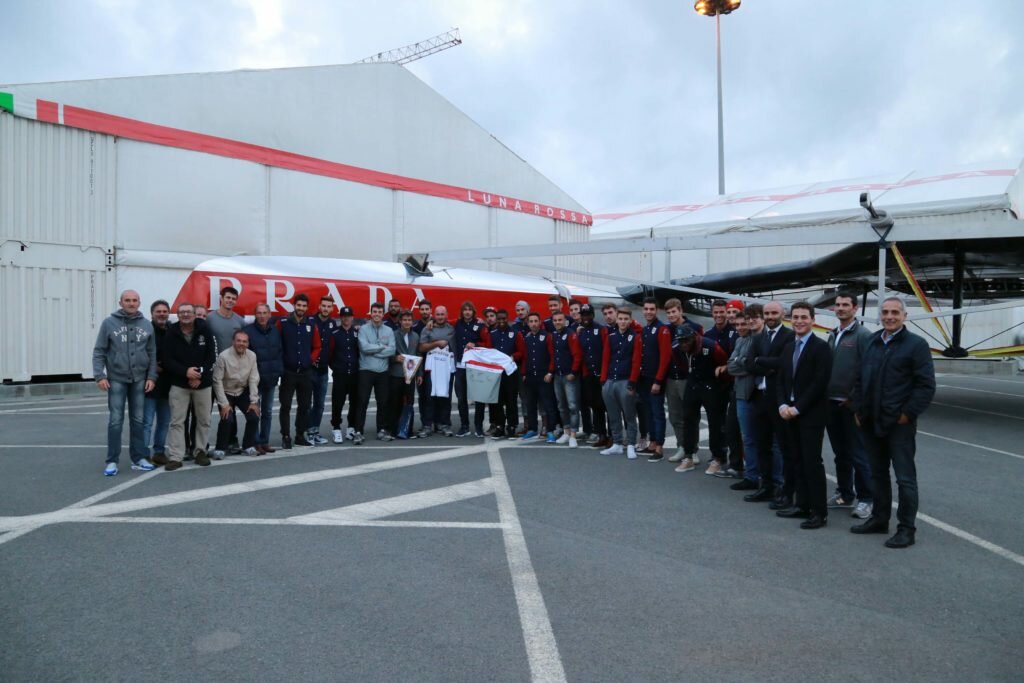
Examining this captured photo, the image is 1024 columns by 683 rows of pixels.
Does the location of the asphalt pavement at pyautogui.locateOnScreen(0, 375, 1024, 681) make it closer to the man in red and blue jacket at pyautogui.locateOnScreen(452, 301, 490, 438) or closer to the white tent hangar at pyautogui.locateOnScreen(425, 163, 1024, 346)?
the man in red and blue jacket at pyautogui.locateOnScreen(452, 301, 490, 438)

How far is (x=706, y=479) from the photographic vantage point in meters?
6.90

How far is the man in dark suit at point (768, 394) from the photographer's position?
584 centimetres

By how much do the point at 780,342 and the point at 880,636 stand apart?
9.73 feet

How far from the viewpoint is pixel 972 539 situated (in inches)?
195

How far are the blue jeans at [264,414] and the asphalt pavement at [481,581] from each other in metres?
1.08

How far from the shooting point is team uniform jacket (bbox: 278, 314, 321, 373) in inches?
331

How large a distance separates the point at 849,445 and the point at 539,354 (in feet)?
13.9

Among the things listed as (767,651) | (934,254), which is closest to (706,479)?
(767,651)

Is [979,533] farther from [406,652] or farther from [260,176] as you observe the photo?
[260,176]

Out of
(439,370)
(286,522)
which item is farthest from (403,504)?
(439,370)

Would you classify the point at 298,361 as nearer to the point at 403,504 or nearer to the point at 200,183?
the point at 403,504

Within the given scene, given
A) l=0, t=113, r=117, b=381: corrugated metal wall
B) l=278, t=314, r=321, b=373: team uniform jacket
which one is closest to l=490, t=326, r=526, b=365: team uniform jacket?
l=278, t=314, r=321, b=373: team uniform jacket

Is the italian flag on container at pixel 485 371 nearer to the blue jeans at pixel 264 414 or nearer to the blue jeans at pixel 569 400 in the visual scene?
the blue jeans at pixel 569 400

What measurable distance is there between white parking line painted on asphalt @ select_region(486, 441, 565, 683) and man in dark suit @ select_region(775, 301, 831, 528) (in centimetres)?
235
